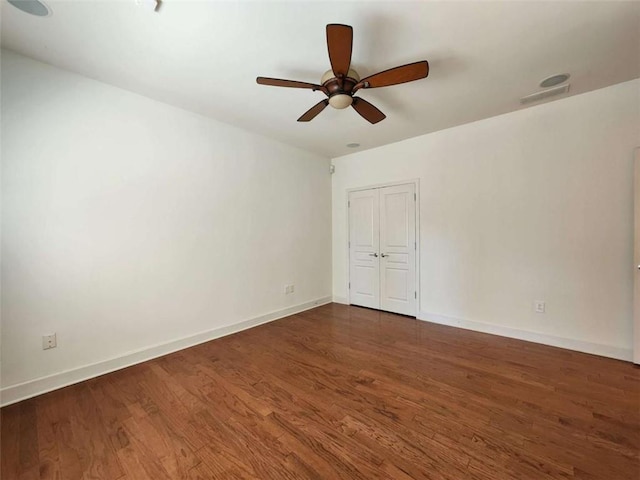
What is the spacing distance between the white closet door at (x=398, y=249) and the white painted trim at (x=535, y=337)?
407mm

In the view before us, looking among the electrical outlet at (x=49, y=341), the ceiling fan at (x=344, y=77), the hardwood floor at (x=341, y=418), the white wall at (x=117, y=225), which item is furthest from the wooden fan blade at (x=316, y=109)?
the electrical outlet at (x=49, y=341)

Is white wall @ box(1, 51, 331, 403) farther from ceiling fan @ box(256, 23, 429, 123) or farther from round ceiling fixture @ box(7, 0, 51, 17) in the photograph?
ceiling fan @ box(256, 23, 429, 123)

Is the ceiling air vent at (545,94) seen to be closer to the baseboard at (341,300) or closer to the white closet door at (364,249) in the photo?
the white closet door at (364,249)

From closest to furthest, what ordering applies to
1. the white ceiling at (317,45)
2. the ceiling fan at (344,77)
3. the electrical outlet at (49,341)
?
the ceiling fan at (344,77) < the white ceiling at (317,45) < the electrical outlet at (49,341)

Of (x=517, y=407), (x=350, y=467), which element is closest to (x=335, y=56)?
(x=350, y=467)

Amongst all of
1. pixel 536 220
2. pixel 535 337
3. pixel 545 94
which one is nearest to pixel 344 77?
pixel 545 94

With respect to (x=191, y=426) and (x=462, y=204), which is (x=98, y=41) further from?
(x=462, y=204)

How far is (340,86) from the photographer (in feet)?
6.65

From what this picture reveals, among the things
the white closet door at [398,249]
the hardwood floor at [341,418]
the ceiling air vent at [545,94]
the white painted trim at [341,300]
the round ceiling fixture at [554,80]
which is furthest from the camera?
the white painted trim at [341,300]

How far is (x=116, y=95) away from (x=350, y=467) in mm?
3579

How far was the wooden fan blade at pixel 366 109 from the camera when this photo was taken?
2252 mm

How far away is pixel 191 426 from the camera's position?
5.87ft

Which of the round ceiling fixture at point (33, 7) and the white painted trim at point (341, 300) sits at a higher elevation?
the round ceiling fixture at point (33, 7)

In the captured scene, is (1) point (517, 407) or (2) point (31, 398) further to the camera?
(2) point (31, 398)
